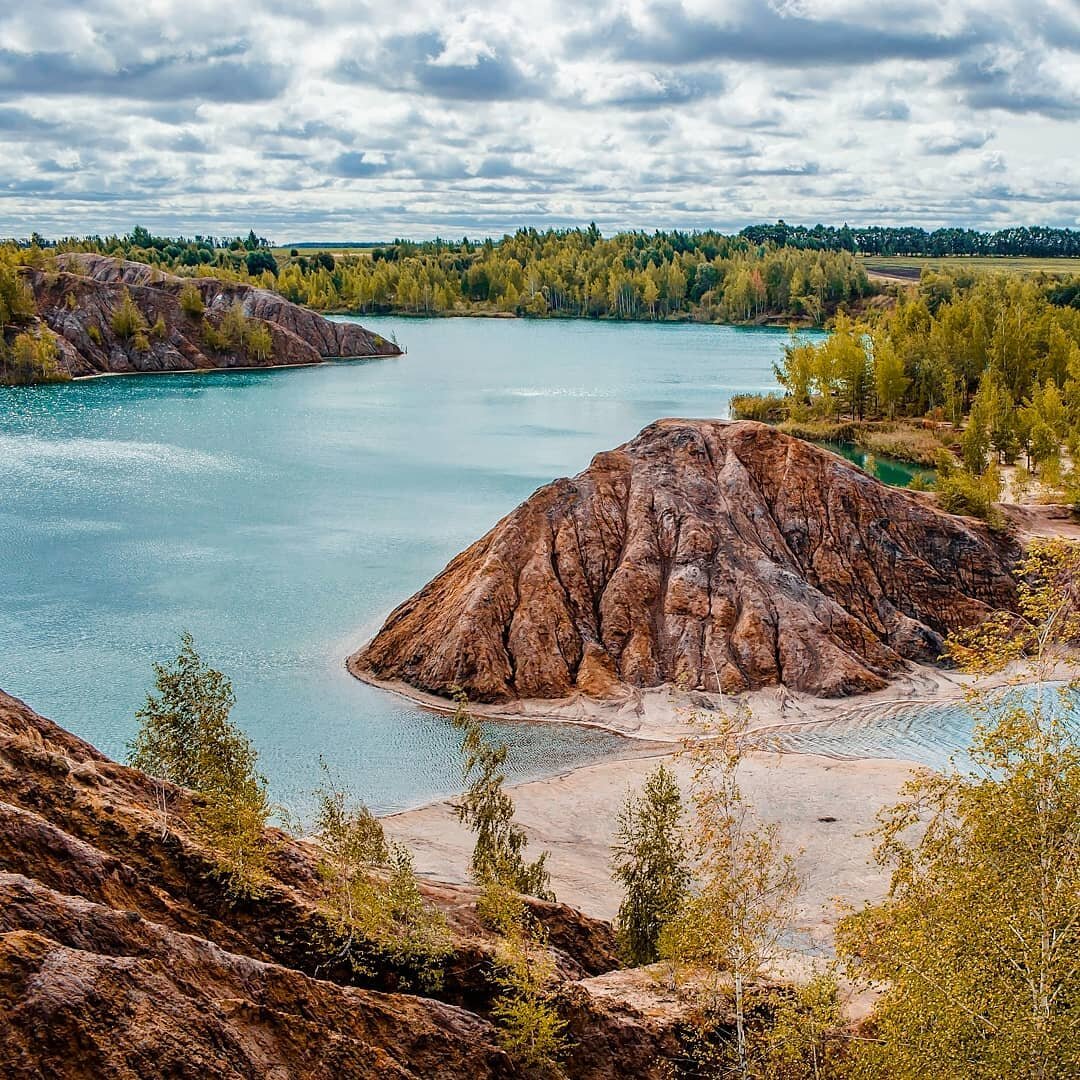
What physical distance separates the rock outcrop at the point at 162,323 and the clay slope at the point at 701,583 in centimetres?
12168

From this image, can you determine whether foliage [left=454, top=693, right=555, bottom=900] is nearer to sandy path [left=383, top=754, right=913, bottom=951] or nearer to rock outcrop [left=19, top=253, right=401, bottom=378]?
sandy path [left=383, top=754, right=913, bottom=951]

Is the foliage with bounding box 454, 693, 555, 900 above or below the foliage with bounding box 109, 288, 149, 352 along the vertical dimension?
below

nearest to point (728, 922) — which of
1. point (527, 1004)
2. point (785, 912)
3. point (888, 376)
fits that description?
point (527, 1004)

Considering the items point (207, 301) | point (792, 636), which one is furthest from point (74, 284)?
point (792, 636)

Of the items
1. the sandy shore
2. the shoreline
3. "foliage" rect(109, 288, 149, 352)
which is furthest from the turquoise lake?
"foliage" rect(109, 288, 149, 352)

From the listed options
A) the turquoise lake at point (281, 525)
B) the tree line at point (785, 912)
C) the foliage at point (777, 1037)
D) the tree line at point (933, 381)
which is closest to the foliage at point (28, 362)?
the turquoise lake at point (281, 525)

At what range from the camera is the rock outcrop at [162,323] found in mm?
160000

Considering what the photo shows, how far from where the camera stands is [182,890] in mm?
20109

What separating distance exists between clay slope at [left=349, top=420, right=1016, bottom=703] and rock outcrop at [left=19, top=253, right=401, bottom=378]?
121681 mm

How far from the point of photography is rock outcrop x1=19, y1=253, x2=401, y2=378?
16000 cm

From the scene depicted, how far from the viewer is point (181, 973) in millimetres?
16094

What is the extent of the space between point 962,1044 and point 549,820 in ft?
66.1

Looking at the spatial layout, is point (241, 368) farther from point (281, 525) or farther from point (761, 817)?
point (761, 817)

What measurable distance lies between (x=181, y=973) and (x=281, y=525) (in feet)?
191
